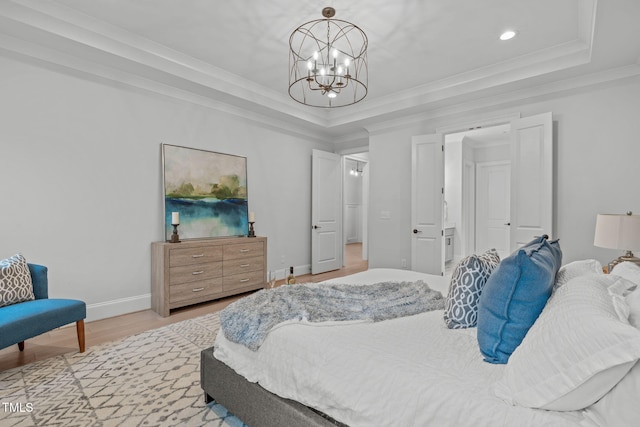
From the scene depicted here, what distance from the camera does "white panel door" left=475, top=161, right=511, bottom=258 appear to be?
23.4ft

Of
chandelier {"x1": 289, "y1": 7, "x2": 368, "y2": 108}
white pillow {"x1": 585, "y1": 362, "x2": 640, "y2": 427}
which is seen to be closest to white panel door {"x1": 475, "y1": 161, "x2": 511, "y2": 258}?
chandelier {"x1": 289, "y1": 7, "x2": 368, "y2": 108}

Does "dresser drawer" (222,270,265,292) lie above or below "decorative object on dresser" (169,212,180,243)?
below

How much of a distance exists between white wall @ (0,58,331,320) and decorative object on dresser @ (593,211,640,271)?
4.42m

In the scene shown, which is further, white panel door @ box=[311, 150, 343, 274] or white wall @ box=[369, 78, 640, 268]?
white panel door @ box=[311, 150, 343, 274]

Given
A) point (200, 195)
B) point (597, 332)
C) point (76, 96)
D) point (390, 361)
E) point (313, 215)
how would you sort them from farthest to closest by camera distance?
point (313, 215), point (200, 195), point (76, 96), point (390, 361), point (597, 332)

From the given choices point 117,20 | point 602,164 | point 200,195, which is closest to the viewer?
point 117,20

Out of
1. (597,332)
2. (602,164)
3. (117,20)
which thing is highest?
(117,20)

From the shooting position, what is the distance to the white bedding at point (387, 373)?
101 centimetres

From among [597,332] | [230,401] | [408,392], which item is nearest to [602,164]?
[597,332]

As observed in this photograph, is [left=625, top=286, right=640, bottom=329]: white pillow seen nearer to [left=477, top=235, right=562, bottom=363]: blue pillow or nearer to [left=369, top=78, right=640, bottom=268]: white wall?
[left=477, top=235, right=562, bottom=363]: blue pillow

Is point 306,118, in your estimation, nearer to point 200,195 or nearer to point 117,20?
point 200,195

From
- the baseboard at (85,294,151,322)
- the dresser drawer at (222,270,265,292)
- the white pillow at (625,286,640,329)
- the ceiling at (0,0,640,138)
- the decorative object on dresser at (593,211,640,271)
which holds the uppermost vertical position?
the ceiling at (0,0,640,138)

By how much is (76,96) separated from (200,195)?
166cm

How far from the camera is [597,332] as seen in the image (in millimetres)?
892
